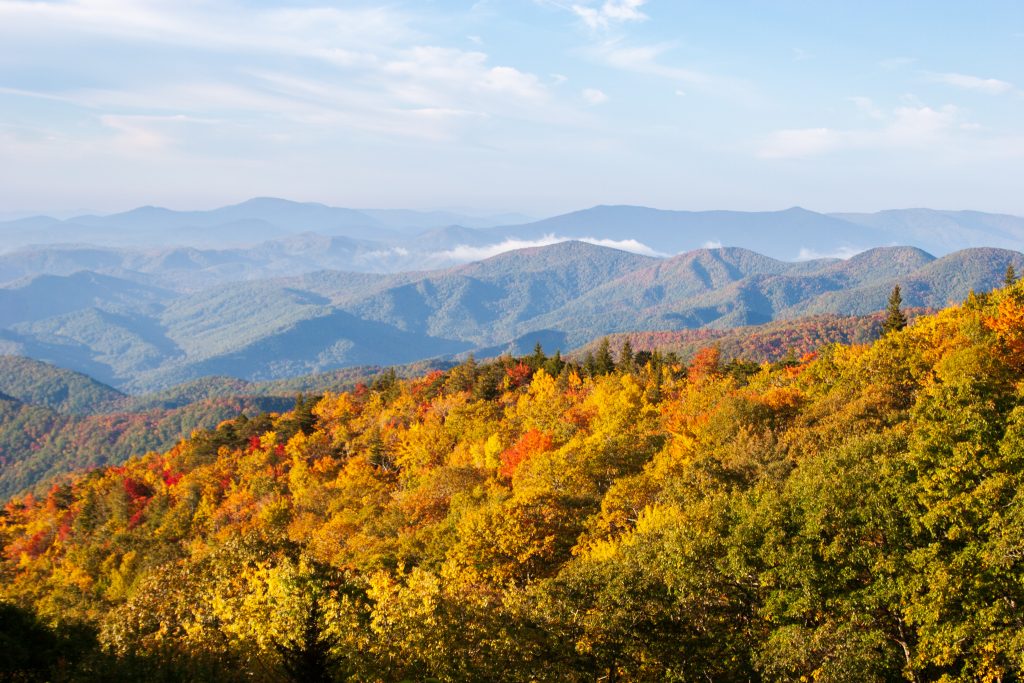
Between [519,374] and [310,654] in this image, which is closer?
[310,654]

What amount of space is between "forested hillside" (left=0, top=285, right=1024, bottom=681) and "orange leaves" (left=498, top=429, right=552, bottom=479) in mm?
302

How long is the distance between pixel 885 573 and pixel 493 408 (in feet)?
215

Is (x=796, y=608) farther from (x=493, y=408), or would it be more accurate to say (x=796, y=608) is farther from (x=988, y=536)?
(x=493, y=408)

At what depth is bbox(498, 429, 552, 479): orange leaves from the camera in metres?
61.3

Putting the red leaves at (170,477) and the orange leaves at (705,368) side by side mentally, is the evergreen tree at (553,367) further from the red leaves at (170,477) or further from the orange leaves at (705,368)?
the red leaves at (170,477)

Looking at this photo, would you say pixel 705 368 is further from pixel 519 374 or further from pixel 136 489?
pixel 136 489

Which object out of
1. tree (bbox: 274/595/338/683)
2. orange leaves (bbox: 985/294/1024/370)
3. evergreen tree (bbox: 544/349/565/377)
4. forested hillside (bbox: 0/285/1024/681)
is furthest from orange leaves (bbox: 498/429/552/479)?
evergreen tree (bbox: 544/349/565/377)

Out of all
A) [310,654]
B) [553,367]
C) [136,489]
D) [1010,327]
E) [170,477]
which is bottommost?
[136,489]

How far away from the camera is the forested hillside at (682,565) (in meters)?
27.1

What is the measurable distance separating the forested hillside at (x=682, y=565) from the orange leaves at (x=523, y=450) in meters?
0.30

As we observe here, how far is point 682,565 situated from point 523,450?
3365cm

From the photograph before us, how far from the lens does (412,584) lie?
3353cm

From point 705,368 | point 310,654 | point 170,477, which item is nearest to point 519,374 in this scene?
point 705,368

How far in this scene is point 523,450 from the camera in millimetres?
64250
